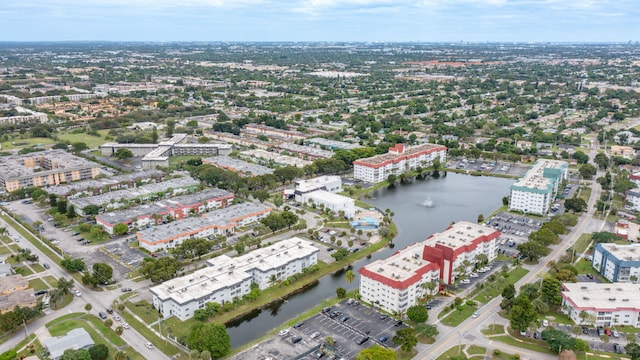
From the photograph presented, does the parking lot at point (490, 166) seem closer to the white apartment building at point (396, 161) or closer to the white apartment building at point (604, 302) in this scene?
the white apartment building at point (396, 161)

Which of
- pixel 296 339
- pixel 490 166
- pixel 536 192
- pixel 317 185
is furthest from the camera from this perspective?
pixel 490 166

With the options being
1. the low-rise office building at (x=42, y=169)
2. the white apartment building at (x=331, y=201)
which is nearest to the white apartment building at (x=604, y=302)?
the white apartment building at (x=331, y=201)

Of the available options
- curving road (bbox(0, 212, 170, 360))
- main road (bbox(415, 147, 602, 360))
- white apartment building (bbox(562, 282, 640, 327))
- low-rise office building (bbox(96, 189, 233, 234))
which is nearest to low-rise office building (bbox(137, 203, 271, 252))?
low-rise office building (bbox(96, 189, 233, 234))

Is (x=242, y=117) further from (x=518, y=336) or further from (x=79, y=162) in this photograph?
(x=518, y=336)

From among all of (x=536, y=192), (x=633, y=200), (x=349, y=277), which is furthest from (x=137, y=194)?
(x=633, y=200)

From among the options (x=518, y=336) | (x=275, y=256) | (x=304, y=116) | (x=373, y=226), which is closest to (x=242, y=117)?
(x=304, y=116)

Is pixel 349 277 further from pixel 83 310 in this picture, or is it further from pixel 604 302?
pixel 83 310
